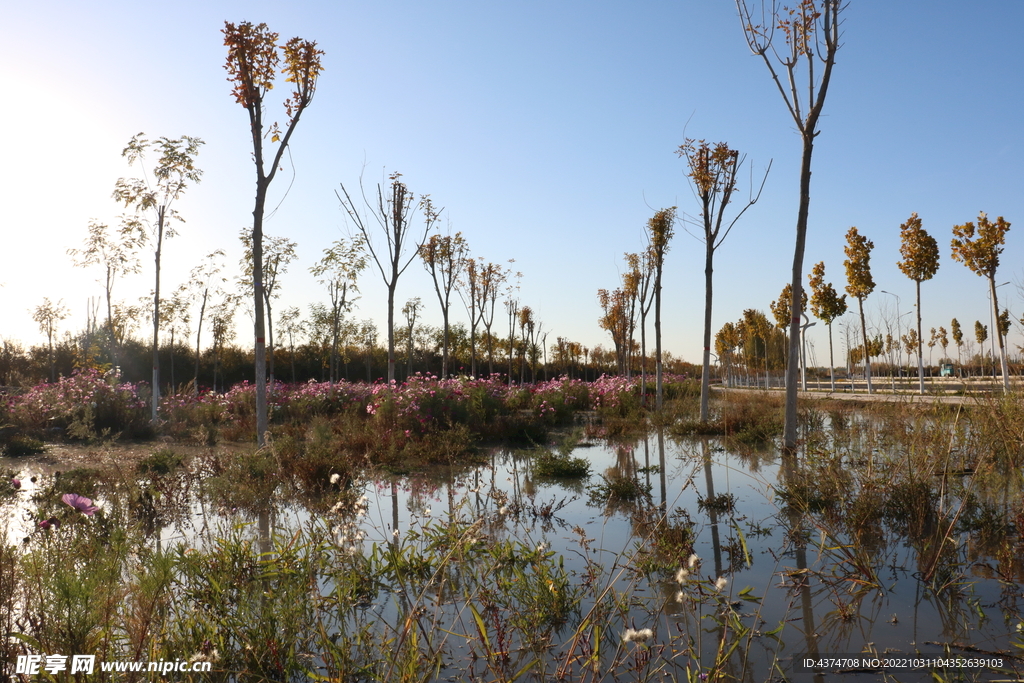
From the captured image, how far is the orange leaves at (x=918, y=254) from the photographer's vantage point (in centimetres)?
2547

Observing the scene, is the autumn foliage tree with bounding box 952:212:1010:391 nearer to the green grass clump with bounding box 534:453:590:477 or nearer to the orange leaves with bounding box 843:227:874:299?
the orange leaves with bounding box 843:227:874:299

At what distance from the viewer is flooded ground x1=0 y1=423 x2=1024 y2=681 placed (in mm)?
2994

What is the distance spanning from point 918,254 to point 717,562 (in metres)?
26.4

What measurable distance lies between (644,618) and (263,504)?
419cm

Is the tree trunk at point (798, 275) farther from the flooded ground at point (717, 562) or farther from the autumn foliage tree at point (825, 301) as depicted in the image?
the autumn foliage tree at point (825, 301)

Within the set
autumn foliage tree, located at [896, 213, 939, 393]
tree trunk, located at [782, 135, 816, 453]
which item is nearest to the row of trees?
autumn foliage tree, located at [896, 213, 939, 393]

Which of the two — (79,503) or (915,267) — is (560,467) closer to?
(79,503)

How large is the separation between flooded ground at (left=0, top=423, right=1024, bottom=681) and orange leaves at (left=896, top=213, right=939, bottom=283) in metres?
22.5

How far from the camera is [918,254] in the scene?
25.5 meters

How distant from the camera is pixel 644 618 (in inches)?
139

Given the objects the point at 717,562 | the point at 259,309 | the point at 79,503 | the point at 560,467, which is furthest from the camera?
the point at 259,309

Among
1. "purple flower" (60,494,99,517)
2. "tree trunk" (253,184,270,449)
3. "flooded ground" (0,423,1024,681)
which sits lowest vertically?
"flooded ground" (0,423,1024,681)

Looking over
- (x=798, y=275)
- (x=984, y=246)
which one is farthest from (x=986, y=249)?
(x=798, y=275)

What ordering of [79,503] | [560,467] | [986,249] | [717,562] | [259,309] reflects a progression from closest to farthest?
[79,503], [717,562], [560,467], [259,309], [986,249]
